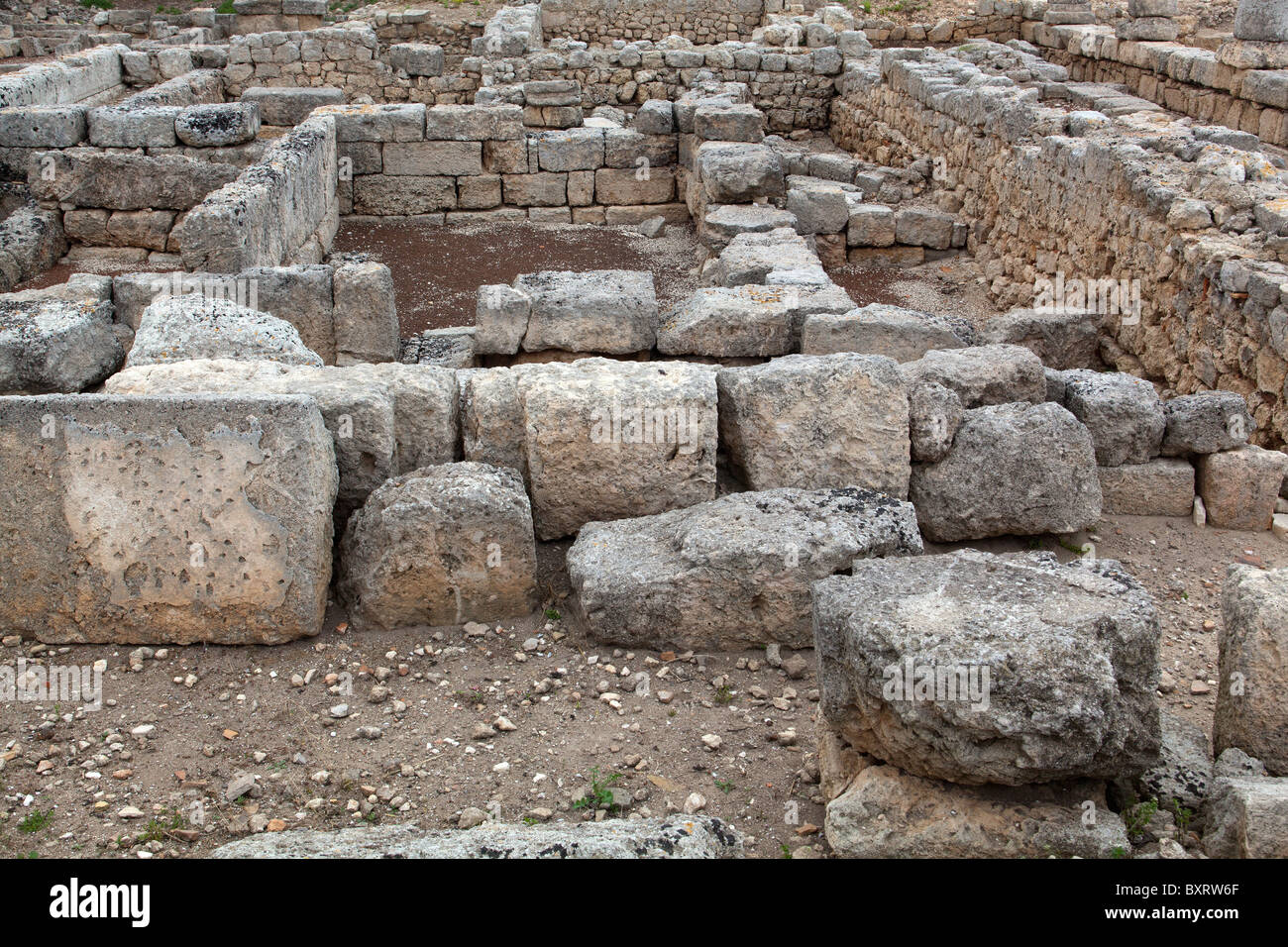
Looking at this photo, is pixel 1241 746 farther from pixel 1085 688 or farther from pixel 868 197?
pixel 868 197

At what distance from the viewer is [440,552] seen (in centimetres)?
498

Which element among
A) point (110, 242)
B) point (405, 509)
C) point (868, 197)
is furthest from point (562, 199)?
point (405, 509)

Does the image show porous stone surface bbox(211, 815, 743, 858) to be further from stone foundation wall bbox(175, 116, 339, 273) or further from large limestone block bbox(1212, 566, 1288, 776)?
stone foundation wall bbox(175, 116, 339, 273)

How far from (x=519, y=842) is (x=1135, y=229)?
23.2ft

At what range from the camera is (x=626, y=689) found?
15.4ft

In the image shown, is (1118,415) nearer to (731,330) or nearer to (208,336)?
(731,330)

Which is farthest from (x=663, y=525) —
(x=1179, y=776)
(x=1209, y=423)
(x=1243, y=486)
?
(x=1243, y=486)

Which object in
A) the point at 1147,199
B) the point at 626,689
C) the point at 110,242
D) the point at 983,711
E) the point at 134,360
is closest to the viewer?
the point at 983,711

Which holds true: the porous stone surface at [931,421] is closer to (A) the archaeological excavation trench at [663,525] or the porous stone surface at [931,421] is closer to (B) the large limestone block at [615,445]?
(A) the archaeological excavation trench at [663,525]

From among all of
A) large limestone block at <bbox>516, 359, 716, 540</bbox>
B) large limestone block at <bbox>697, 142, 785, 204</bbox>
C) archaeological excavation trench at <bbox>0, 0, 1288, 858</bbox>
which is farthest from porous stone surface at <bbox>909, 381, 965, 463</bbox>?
large limestone block at <bbox>697, 142, 785, 204</bbox>

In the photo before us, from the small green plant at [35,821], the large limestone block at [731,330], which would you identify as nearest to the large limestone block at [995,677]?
the small green plant at [35,821]

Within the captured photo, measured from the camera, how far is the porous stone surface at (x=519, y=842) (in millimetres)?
3201

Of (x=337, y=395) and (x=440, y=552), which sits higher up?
(x=337, y=395)

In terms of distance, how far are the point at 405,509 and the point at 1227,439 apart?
427 cm
